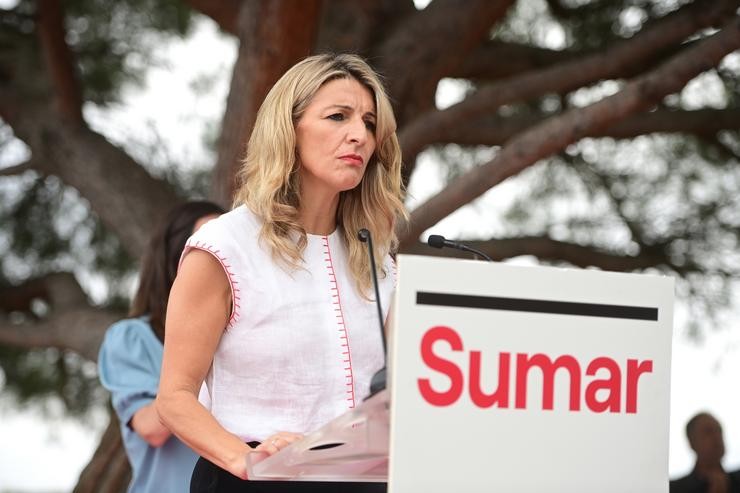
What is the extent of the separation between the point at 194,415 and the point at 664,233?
3529 mm

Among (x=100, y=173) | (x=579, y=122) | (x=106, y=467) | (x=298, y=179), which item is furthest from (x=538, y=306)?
(x=100, y=173)

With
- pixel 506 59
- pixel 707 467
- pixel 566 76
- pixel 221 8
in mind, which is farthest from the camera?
pixel 506 59

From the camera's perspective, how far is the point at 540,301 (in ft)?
4.27

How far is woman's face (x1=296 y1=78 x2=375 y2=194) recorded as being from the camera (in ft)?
5.34

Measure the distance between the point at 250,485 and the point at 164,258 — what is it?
1.39 metres

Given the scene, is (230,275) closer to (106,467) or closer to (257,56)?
(257,56)

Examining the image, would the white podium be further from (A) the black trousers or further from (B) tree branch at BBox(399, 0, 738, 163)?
(B) tree branch at BBox(399, 0, 738, 163)

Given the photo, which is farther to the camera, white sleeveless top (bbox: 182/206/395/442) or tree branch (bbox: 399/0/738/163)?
tree branch (bbox: 399/0/738/163)

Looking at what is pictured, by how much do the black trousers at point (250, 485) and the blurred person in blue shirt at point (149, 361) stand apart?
105cm

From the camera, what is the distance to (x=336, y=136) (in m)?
1.64

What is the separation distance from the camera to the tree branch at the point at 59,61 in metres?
4.38

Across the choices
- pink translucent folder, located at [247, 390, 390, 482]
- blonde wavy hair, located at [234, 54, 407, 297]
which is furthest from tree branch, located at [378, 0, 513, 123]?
pink translucent folder, located at [247, 390, 390, 482]

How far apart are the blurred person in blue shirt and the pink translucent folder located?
1.24 metres

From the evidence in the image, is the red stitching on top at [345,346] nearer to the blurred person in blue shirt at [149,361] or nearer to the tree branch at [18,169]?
the blurred person in blue shirt at [149,361]
